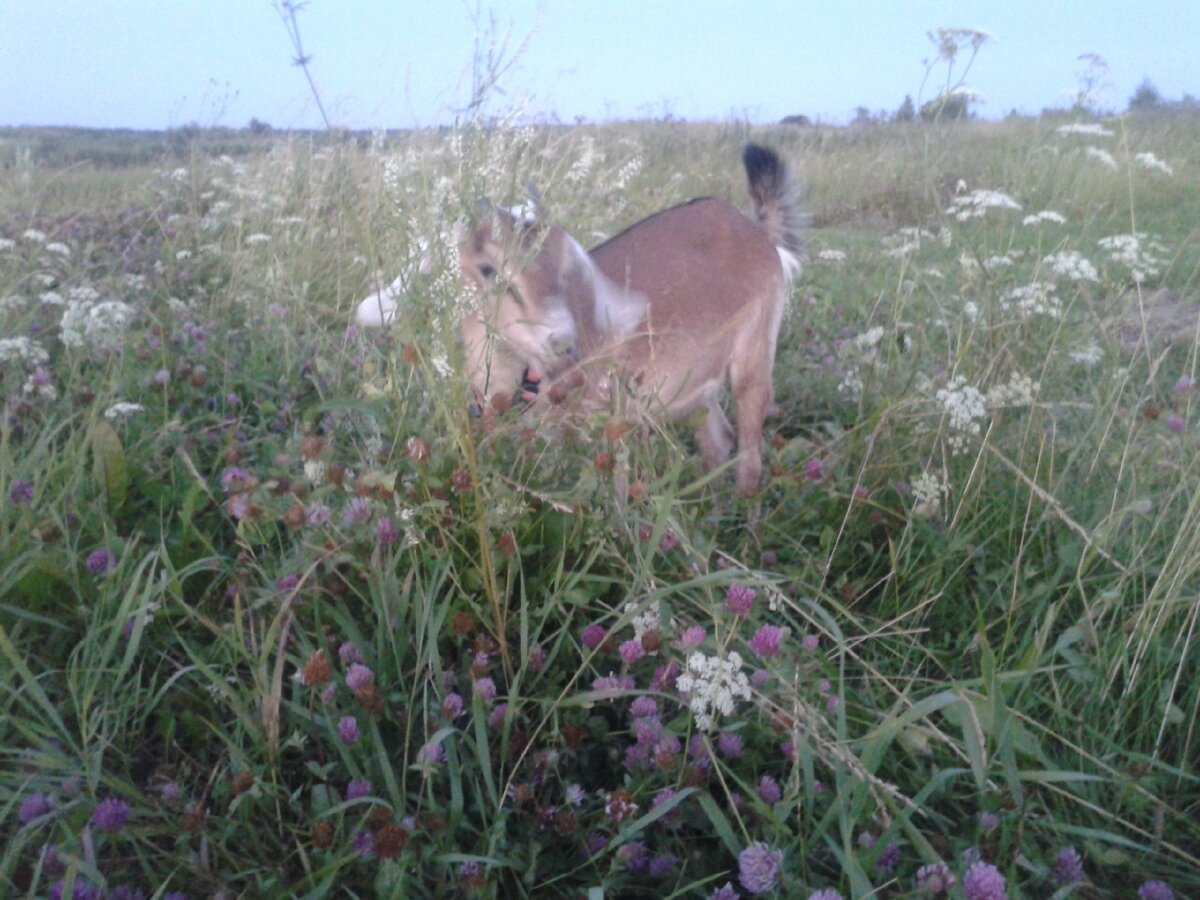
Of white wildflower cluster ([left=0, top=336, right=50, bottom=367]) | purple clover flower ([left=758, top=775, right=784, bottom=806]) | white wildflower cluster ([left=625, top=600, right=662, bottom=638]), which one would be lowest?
purple clover flower ([left=758, top=775, right=784, bottom=806])

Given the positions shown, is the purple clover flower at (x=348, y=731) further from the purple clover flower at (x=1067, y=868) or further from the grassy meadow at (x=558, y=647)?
the purple clover flower at (x=1067, y=868)

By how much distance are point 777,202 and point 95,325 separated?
265 centimetres

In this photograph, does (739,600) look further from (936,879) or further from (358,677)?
(358,677)

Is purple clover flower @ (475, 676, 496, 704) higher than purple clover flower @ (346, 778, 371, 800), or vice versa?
purple clover flower @ (475, 676, 496, 704)

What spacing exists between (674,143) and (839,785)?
10985mm

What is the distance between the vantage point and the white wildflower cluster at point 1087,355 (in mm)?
2592

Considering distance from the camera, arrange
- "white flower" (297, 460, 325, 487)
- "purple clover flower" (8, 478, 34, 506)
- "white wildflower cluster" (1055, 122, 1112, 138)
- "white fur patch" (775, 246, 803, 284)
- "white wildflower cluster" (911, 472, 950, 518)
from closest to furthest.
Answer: "white flower" (297, 460, 325, 487) < "purple clover flower" (8, 478, 34, 506) < "white wildflower cluster" (911, 472, 950, 518) < "white wildflower cluster" (1055, 122, 1112, 138) < "white fur patch" (775, 246, 803, 284)

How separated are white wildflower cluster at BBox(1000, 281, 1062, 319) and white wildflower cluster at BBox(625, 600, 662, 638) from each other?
1574 millimetres

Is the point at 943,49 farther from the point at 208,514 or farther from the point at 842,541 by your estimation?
the point at 208,514

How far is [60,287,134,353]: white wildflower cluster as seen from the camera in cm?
267

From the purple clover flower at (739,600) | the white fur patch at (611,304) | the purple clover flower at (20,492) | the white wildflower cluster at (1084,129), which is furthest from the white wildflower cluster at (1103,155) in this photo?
the purple clover flower at (20,492)

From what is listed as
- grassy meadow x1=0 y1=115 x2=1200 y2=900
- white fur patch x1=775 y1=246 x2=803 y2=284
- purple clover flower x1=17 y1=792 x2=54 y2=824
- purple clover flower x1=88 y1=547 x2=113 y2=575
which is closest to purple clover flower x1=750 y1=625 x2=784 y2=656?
grassy meadow x1=0 y1=115 x2=1200 y2=900

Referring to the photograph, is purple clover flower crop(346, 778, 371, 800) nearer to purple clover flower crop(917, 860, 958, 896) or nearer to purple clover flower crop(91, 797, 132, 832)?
purple clover flower crop(91, 797, 132, 832)

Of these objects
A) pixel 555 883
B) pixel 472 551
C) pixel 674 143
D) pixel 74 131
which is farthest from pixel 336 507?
pixel 74 131
